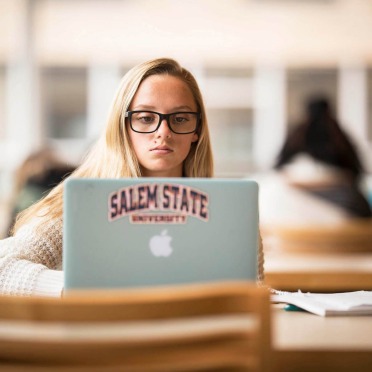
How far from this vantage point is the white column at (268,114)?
26.0 ft

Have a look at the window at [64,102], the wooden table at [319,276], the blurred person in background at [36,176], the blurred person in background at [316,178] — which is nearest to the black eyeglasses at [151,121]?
the wooden table at [319,276]

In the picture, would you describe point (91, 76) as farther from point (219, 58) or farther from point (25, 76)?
point (219, 58)

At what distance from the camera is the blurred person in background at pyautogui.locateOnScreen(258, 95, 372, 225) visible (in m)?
3.80

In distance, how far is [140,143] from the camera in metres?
1.79

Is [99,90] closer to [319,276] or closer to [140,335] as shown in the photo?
[319,276]

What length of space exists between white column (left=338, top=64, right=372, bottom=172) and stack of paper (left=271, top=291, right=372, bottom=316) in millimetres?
6401

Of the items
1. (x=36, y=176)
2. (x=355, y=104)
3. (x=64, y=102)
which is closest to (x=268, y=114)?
(x=355, y=104)

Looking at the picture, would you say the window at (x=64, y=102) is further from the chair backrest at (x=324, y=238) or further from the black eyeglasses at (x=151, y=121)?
the black eyeglasses at (x=151, y=121)

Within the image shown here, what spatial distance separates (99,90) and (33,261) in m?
6.37

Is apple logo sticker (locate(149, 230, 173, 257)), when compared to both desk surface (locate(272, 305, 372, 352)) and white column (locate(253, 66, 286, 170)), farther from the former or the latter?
white column (locate(253, 66, 286, 170))

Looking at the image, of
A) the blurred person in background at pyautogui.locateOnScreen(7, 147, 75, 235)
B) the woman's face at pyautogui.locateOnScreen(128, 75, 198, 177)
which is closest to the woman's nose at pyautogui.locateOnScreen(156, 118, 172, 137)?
the woman's face at pyautogui.locateOnScreen(128, 75, 198, 177)

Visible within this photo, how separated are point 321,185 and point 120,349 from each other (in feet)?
10.1

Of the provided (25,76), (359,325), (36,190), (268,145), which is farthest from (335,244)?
(25,76)

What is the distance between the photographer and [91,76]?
25.8ft
